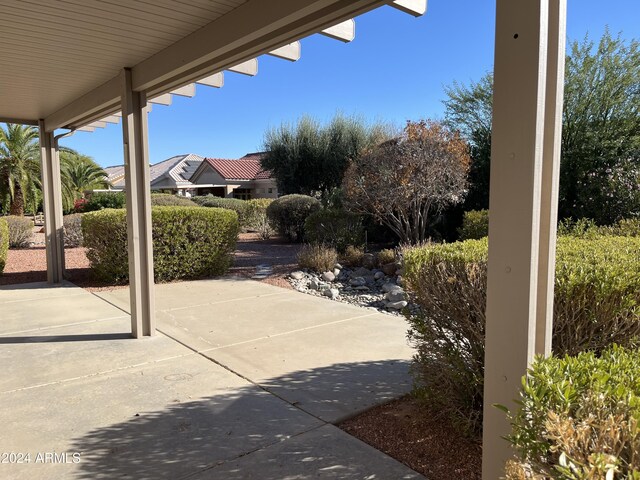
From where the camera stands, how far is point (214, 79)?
599 cm

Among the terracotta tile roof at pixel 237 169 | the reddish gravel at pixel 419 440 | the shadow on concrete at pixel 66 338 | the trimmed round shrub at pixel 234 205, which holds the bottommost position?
the shadow on concrete at pixel 66 338

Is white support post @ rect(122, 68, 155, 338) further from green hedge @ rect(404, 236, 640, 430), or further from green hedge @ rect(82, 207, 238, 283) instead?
green hedge @ rect(404, 236, 640, 430)

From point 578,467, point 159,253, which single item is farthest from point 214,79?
point 578,467

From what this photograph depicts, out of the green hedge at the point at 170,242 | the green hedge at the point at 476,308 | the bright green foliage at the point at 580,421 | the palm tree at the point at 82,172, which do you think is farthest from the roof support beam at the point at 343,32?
the palm tree at the point at 82,172

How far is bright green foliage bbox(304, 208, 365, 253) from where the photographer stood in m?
11.9

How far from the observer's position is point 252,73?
5.32 meters

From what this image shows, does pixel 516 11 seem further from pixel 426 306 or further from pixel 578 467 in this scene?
pixel 426 306

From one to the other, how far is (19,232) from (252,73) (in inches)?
475

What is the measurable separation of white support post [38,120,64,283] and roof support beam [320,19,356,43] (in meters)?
→ 6.88

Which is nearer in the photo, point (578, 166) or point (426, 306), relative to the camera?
point (426, 306)

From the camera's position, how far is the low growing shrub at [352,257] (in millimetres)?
10977

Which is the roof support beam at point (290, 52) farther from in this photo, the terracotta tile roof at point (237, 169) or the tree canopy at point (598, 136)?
the terracotta tile roof at point (237, 169)

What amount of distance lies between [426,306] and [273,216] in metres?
12.9

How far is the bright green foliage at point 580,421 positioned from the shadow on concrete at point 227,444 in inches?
55.0
